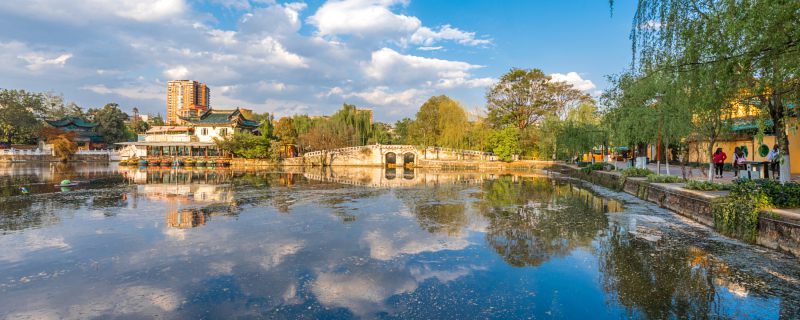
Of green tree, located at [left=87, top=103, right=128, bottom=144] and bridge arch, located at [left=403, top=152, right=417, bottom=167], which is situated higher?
green tree, located at [left=87, top=103, right=128, bottom=144]

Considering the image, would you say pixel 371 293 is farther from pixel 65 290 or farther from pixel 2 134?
pixel 2 134

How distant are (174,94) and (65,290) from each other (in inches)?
6560

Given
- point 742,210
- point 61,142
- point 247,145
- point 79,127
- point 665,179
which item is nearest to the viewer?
point 742,210

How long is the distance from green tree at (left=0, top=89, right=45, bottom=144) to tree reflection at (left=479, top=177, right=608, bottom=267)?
63.4 metres

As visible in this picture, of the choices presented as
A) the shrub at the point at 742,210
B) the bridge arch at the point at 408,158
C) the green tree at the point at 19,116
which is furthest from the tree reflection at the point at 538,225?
the green tree at the point at 19,116

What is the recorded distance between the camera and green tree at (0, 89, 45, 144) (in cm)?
5209

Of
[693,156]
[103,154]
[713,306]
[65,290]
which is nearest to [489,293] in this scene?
[713,306]

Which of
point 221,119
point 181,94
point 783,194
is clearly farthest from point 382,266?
point 181,94

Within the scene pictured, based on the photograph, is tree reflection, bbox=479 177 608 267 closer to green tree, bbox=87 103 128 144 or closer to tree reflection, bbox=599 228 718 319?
tree reflection, bbox=599 228 718 319

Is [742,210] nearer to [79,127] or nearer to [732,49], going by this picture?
[732,49]

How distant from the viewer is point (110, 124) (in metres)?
61.9

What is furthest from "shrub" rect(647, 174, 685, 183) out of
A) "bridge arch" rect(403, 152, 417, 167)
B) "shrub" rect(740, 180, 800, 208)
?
"bridge arch" rect(403, 152, 417, 167)

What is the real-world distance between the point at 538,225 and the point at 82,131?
69198mm

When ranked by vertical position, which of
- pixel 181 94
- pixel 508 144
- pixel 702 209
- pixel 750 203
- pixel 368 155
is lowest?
pixel 702 209
